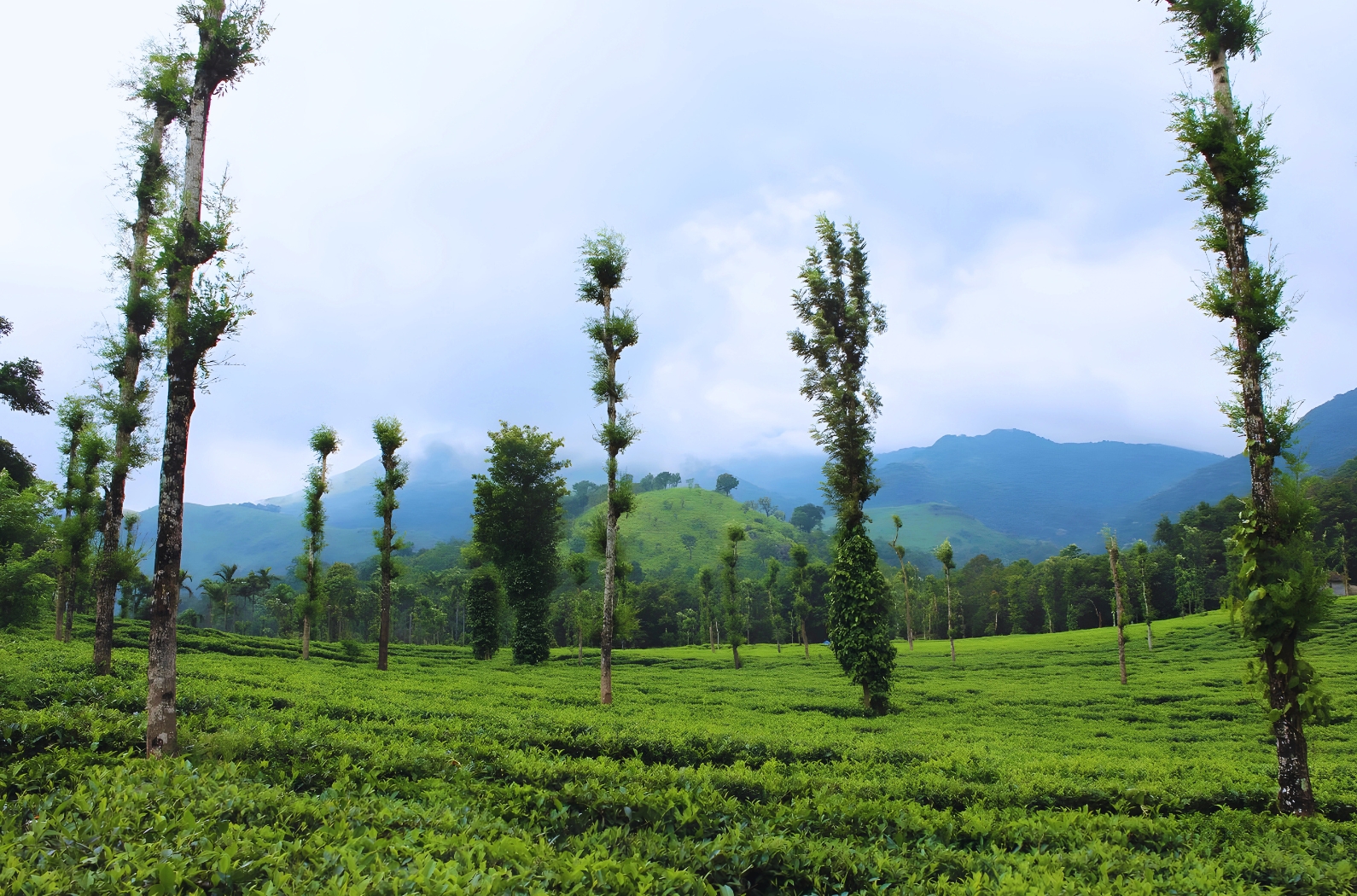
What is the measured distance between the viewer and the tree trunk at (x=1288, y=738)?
750cm

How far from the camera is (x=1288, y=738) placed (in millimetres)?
7547

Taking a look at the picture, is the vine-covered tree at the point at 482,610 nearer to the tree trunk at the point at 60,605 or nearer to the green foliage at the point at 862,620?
the tree trunk at the point at 60,605

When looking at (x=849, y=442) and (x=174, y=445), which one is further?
(x=849, y=442)

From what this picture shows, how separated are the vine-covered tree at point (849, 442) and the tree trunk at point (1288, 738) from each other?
11624 mm

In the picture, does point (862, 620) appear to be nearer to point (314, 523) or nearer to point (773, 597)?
point (314, 523)

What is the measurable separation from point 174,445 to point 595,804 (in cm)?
740

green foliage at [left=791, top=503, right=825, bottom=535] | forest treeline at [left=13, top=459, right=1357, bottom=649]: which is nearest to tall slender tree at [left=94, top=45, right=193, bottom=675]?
forest treeline at [left=13, top=459, right=1357, bottom=649]

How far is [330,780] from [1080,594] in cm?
8195

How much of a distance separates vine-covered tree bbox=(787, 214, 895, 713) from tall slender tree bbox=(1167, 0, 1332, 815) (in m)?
11.5

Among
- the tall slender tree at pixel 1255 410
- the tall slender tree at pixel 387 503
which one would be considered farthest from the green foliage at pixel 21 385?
the tall slender tree at pixel 1255 410

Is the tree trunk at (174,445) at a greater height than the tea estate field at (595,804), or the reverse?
the tree trunk at (174,445)

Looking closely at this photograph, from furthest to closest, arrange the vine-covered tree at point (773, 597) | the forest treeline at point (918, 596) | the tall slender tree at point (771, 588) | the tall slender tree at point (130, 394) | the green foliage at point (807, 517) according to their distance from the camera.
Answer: the green foliage at point (807, 517), the forest treeline at point (918, 596), the vine-covered tree at point (773, 597), the tall slender tree at point (771, 588), the tall slender tree at point (130, 394)

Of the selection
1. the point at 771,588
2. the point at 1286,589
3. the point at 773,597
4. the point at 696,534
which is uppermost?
the point at 696,534

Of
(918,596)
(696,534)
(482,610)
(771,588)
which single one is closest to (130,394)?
(482,610)
